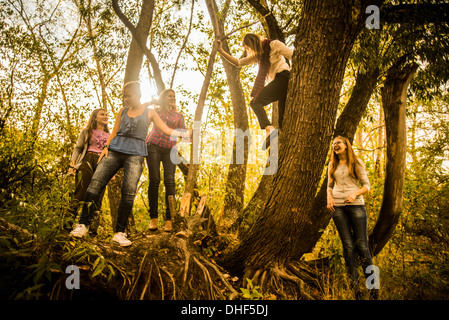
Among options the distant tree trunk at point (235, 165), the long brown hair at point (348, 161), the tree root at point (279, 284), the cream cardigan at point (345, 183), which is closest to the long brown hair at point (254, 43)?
the distant tree trunk at point (235, 165)

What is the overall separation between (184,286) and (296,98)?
7.67ft

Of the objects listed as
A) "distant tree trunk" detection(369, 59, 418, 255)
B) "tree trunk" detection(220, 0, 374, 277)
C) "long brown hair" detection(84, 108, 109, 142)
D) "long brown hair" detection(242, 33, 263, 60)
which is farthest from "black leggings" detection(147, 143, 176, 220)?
"distant tree trunk" detection(369, 59, 418, 255)

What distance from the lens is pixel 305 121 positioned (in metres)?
2.89

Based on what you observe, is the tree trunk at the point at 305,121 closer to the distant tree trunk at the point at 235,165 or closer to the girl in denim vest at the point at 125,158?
the girl in denim vest at the point at 125,158

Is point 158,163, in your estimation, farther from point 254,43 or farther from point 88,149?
point 254,43

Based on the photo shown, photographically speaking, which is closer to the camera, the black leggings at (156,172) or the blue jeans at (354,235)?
the blue jeans at (354,235)

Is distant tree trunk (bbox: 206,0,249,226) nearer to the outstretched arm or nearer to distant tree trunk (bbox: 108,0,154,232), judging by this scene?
distant tree trunk (bbox: 108,0,154,232)

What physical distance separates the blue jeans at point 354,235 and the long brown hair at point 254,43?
2.46m

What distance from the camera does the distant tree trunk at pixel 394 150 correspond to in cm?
415

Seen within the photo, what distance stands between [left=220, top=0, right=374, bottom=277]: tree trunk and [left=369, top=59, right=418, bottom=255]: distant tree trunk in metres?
1.86

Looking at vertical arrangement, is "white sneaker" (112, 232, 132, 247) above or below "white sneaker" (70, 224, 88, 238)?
below

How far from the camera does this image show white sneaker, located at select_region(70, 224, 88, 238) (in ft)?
8.92

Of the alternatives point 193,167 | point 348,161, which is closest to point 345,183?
point 348,161
